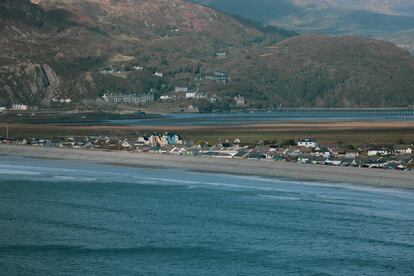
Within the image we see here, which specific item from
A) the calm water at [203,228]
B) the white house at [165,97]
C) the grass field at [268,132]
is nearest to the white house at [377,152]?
the grass field at [268,132]

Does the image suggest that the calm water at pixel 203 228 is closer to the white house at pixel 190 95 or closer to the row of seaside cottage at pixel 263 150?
the row of seaside cottage at pixel 263 150

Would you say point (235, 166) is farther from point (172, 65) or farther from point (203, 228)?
point (172, 65)

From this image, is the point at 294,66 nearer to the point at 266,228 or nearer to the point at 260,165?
the point at 260,165

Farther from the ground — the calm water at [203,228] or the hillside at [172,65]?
the hillside at [172,65]

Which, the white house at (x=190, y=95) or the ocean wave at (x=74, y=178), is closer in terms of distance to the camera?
the ocean wave at (x=74, y=178)

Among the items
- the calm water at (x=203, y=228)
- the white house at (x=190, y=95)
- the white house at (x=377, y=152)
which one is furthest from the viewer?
the white house at (x=190, y=95)

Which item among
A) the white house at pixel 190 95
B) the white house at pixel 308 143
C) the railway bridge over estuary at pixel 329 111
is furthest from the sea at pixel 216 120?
the white house at pixel 308 143

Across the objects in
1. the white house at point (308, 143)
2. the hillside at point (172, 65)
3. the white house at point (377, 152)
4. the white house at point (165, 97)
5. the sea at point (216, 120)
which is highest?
the hillside at point (172, 65)

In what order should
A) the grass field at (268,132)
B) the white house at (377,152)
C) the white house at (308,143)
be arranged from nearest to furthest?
the white house at (377,152), the white house at (308,143), the grass field at (268,132)
